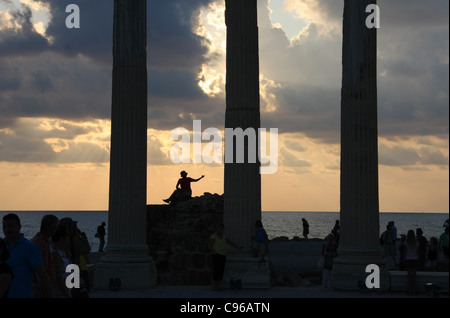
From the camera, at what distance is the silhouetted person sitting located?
51.5 meters

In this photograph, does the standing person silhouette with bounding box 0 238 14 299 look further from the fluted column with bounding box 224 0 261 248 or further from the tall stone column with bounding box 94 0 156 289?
the fluted column with bounding box 224 0 261 248

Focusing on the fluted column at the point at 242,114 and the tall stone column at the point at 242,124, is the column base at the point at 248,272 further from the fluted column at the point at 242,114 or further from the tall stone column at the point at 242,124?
the fluted column at the point at 242,114

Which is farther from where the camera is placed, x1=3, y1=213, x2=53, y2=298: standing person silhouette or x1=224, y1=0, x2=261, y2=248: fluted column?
x1=224, y1=0, x2=261, y2=248: fluted column

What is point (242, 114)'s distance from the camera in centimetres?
4091

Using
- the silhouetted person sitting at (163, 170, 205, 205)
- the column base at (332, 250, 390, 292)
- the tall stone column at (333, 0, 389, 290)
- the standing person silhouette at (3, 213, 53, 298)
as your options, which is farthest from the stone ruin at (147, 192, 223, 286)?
the standing person silhouette at (3, 213, 53, 298)

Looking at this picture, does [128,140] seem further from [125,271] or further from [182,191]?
[182,191]

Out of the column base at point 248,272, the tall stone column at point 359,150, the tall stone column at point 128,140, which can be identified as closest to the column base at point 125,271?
the tall stone column at point 128,140

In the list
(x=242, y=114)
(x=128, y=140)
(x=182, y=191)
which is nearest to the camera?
(x=128, y=140)

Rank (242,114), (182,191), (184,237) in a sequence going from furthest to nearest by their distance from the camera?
1. (182,191)
2. (184,237)
3. (242,114)

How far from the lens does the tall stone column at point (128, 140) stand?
3997 centimetres

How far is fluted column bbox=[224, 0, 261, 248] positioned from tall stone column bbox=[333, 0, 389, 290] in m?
4.88

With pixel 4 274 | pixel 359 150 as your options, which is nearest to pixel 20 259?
pixel 4 274

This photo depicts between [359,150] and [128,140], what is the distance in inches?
462

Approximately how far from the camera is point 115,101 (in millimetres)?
40438
